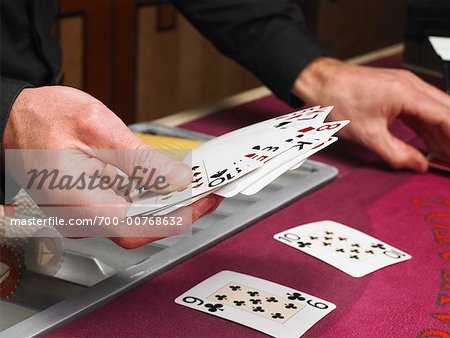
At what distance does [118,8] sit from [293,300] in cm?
358

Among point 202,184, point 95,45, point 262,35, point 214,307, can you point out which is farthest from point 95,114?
point 95,45

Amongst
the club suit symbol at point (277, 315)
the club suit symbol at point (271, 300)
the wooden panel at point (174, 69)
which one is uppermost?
the club suit symbol at point (277, 315)

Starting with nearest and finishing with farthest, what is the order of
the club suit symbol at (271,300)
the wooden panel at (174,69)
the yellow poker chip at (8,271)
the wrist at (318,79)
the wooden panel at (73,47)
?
the club suit symbol at (271,300)
the yellow poker chip at (8,271)
the wrist at (318,79)
the wooden panel at (73,47)
the wooden panel at (174,69)

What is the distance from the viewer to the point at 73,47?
427 cm

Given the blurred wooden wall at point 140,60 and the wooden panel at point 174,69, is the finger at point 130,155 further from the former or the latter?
the wooden panel at point 174,69

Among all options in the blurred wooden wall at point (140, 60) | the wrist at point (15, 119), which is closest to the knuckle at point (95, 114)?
the wrist at point (15, 119)

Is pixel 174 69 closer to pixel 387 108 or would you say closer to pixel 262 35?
pixel 262 35

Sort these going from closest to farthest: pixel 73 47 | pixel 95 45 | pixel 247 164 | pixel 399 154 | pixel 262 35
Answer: pixel 247 164 < pixel 399 154 < pixel 262 35 < pixel 73 47 < pixel 95 45

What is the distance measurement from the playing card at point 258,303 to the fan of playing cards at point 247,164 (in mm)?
167

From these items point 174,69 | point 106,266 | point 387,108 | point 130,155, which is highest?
point 130,155

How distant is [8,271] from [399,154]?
932 millimetres

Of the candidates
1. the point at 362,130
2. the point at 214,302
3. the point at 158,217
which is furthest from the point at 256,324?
the point at 362,130

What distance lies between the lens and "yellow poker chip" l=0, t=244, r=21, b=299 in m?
1.25

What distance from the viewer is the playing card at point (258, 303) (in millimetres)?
1071
